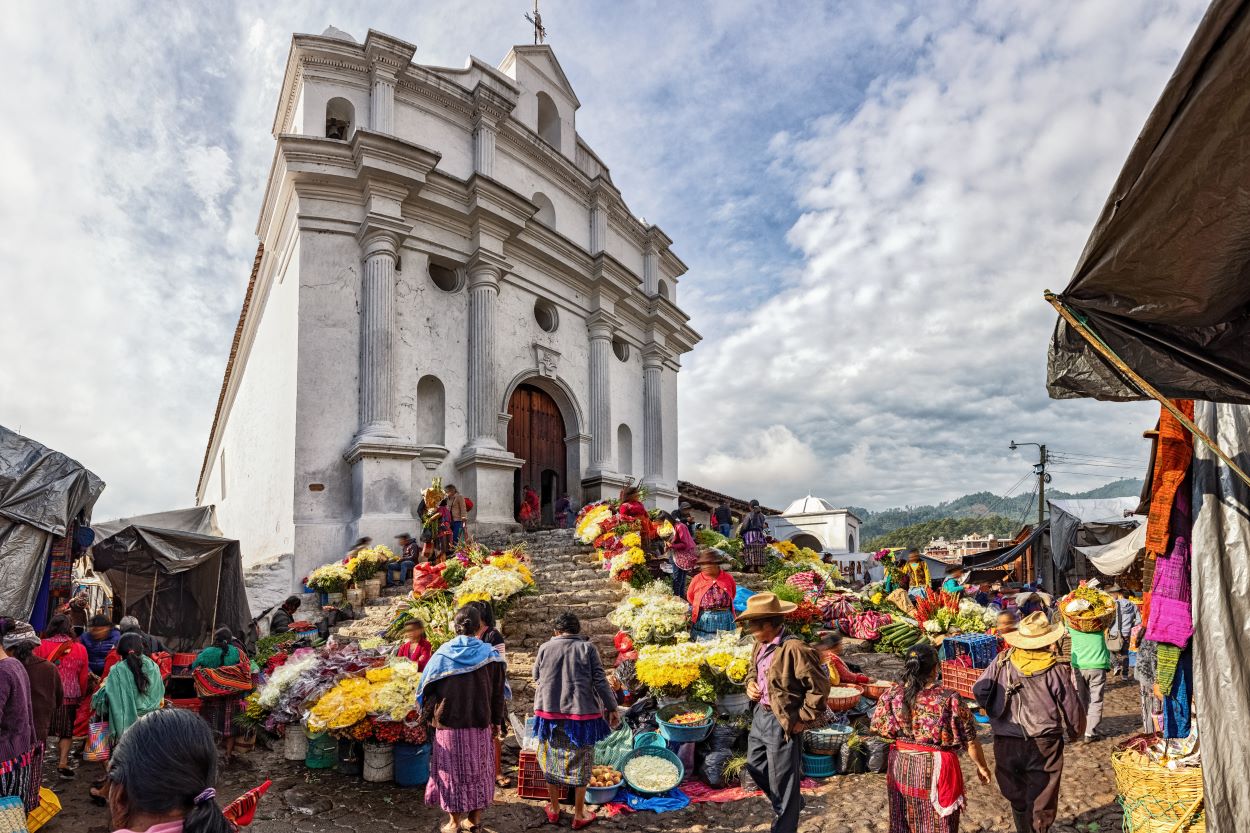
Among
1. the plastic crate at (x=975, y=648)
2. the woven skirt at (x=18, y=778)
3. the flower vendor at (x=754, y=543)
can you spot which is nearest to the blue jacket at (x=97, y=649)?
the woven skirt at (x=18, y=778)

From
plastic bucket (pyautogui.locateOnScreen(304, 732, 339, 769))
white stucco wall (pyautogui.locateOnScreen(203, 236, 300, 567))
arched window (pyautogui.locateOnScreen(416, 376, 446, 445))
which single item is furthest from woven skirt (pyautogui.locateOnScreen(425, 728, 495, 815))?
arched window (pyautogui.locateOnScreen(416, 376, 446, 445))

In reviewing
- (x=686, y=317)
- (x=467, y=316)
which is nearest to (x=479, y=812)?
(x=467, y=316)

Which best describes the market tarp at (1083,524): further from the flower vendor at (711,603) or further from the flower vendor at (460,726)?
the flower vendor at (460,726)

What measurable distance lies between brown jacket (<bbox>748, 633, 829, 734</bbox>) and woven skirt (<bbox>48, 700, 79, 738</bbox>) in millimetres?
7235

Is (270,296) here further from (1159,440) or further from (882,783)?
(1159,440)

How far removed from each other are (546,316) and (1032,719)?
1679 centimetres

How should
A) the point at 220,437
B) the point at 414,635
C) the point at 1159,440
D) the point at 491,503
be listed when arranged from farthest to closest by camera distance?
the point at 220,437, the point at 491,503, the point at 414,635, the point at 1159,440

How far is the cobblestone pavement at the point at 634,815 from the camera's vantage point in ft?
18.6

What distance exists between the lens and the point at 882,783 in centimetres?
637

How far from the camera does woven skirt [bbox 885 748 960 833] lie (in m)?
4.52

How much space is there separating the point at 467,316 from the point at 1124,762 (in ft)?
50.6

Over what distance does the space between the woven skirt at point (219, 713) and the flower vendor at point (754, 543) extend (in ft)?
32.2

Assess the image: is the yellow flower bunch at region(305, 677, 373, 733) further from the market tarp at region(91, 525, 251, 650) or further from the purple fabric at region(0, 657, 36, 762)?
the market tarp at region(91, 525, 251, 650)

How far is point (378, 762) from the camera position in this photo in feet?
21.7
